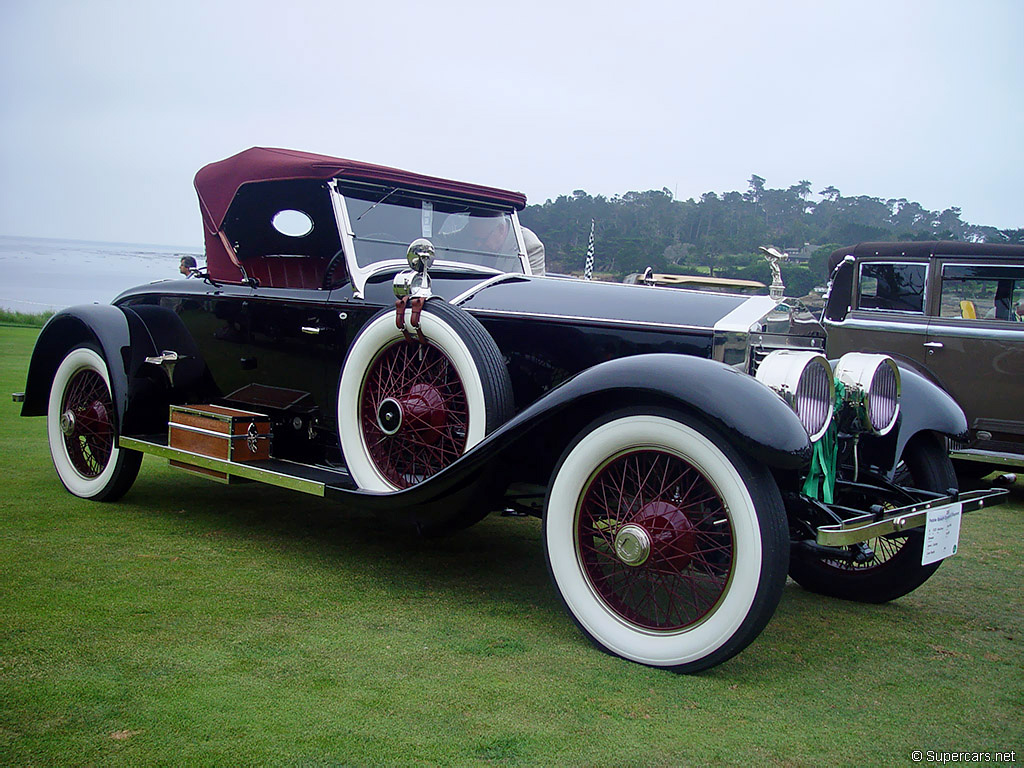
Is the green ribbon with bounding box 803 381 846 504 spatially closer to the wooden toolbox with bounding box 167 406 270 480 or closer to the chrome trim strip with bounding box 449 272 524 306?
the chrome trim strip with bounding box 449 272 524 306

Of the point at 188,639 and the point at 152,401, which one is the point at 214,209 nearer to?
the point at 152,401

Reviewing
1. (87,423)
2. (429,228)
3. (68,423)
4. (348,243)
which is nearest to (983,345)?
(429,228)

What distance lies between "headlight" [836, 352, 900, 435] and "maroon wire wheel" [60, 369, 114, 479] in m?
4.04

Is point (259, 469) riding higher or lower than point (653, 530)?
lower

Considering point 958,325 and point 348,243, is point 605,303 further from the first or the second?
point 958,325

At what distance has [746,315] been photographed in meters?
3.52

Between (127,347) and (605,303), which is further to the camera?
(127,347)

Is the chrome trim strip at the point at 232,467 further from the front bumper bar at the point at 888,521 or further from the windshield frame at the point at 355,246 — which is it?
the front bumper bar at the point at 888,521

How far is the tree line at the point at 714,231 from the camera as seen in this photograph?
303 inches

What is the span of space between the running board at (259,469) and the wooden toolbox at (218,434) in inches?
1.1

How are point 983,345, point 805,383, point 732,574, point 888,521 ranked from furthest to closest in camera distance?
point 983,345 < point 805,383 < point 888,521 < point 732,574

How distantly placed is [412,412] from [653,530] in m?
1.29

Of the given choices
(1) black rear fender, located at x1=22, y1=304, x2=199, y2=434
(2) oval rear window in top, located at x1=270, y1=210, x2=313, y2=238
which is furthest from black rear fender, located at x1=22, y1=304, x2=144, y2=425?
(2) oval rear window in top, located at x1=270, y1=210, x2=313, y2=238

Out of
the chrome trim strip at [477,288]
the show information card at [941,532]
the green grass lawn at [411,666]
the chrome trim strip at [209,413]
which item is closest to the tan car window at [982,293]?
the green grass lawn at [411,666]
